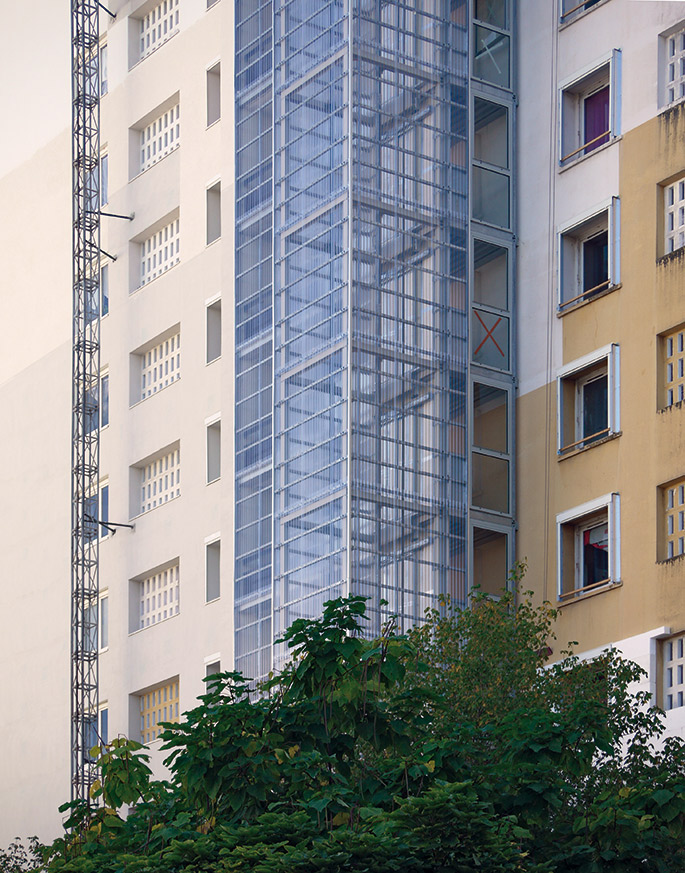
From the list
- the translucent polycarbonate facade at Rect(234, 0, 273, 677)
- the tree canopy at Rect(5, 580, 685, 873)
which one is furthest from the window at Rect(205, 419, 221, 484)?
the tree canopy at Rect(5, 580, 685, 873)

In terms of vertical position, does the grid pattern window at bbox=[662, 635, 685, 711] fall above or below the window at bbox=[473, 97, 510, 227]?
below

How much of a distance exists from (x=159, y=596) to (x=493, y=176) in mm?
16459

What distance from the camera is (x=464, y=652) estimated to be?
31.3 m

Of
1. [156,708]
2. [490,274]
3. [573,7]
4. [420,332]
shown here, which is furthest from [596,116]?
[156,708]

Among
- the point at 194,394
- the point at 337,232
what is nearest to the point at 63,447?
the point at 194,394

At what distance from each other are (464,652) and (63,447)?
30314mm

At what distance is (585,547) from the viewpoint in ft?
137

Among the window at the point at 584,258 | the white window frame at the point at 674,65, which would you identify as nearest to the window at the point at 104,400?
the window at the point at 584,258

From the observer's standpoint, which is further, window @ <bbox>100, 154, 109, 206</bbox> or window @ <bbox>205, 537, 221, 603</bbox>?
window @ <bbox>100, 154, 109, 206</bbox>

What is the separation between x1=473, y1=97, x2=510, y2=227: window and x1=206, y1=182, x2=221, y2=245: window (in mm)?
9408

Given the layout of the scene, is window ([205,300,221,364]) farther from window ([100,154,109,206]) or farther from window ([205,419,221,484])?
window ([100,154,109,206])

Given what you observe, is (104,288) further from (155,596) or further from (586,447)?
(586,447)

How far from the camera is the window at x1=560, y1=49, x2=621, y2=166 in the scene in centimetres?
4359

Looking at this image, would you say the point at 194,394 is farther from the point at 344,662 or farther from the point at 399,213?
the point at 344,662
